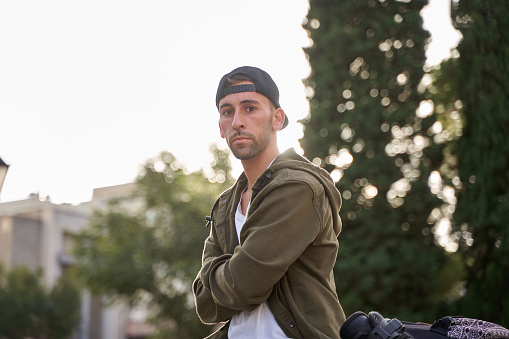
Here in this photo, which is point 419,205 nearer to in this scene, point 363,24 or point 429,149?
point 429,149

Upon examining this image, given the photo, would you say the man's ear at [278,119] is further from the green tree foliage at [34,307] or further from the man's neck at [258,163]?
the green tree foliage at [34,307]

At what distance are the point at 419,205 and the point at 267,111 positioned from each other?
8.00 meters

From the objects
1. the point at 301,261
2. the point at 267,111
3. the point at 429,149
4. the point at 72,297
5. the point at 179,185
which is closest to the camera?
the point at 301,261

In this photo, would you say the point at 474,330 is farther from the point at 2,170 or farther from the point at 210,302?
the point at 2,170

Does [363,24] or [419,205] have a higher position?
[363,24]

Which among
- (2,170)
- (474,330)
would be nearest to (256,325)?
(474,330)

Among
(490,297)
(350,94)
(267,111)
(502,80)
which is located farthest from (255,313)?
(350,94)

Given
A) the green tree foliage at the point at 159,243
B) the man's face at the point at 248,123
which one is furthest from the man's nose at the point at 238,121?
the green tree foliage at the point at 159,243

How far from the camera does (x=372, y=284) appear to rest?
30.5ft

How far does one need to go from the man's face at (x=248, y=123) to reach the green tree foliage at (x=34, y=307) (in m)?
35.4

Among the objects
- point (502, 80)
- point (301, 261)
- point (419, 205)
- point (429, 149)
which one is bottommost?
point (301, 261)

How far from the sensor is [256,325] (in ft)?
6.53

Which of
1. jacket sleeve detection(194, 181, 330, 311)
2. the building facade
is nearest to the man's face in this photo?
jacket sleeve detection(194, 181, 330, 311)

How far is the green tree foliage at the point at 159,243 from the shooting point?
80.4ft
